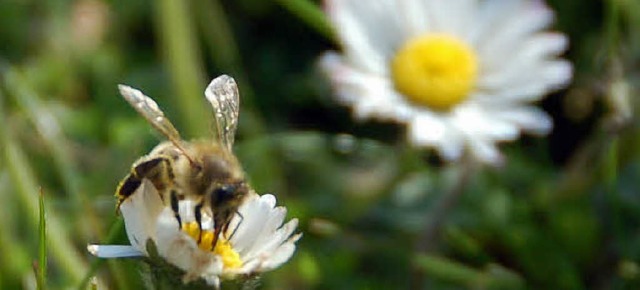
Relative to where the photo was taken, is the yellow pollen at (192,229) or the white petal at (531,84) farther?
the white petal at (531,84)

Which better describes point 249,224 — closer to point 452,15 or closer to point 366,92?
point 366,92

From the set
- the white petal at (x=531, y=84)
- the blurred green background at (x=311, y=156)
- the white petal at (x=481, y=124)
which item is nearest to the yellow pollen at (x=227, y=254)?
the blurred green background at (x=311, y=156)

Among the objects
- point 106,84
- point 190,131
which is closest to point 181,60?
point 190,131

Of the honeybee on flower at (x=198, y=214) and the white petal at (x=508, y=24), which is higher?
the white petal at (x=508, y=24)

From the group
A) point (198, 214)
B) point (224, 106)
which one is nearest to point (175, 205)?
point (198, 214)

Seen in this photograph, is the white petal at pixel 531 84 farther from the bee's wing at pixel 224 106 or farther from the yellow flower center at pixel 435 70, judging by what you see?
the bee's wing at pixel 224 106

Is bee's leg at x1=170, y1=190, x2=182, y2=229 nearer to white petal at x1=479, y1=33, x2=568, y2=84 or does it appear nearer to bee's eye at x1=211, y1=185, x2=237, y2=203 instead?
bee's eye at x1=211, y1=185, x2=237, y2=203

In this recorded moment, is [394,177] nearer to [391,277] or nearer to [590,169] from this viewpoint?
[391,277]
